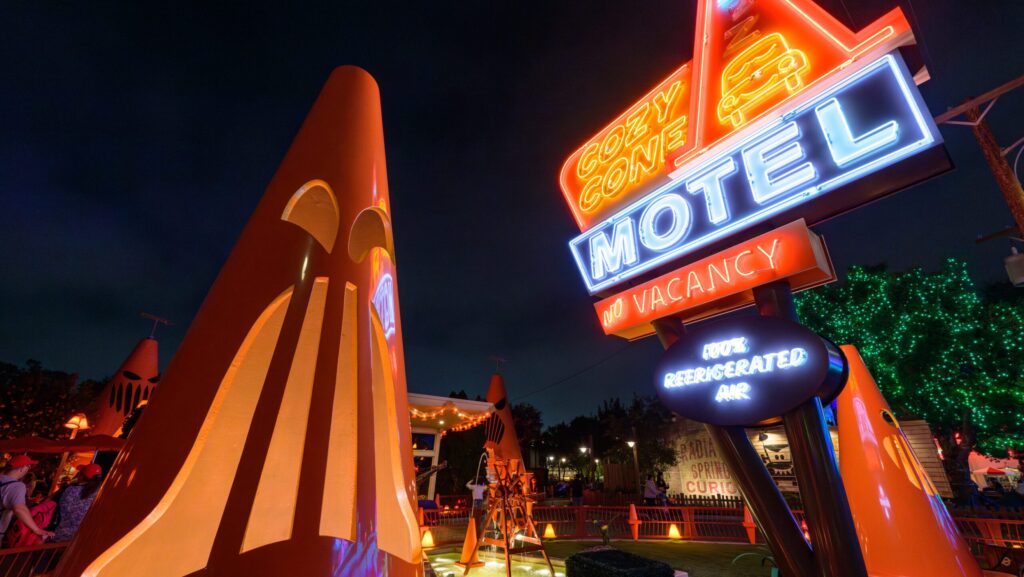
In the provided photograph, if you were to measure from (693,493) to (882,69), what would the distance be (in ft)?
62.7

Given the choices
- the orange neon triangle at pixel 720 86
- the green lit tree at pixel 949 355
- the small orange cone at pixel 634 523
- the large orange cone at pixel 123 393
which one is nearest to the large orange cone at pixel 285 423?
the orange neon triangle at pixel 720 86

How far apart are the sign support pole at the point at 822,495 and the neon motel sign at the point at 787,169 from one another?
201 cm

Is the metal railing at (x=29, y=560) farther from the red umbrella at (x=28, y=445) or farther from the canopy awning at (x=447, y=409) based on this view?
the canopy awning at (x=447, y=409)

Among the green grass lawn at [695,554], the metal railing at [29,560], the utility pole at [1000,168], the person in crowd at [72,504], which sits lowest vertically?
the green grass lawn at [695,554]

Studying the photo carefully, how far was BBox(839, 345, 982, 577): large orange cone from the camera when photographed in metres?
4.00

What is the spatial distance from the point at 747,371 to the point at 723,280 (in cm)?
99

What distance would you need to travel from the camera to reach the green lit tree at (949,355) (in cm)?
1583

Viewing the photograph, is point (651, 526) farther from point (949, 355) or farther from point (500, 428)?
point (949, 355)

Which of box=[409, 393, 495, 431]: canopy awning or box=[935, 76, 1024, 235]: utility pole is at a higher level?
box=[935, 76, 1024, 235]: utility pole

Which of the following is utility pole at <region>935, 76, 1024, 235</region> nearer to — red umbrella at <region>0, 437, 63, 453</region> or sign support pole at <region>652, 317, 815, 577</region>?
sign support pole at <region>652, 317, 815, 577</region>

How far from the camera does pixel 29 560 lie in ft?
15.4

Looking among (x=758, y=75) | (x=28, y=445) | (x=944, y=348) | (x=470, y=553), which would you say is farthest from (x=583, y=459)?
(x=758, y=75)

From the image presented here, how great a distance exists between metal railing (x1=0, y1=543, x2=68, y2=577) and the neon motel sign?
23.6 feet

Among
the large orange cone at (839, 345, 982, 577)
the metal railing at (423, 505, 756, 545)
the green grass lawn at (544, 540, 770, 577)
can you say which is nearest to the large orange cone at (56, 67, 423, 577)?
the large orange cone at (839, 345, 982, 577)
